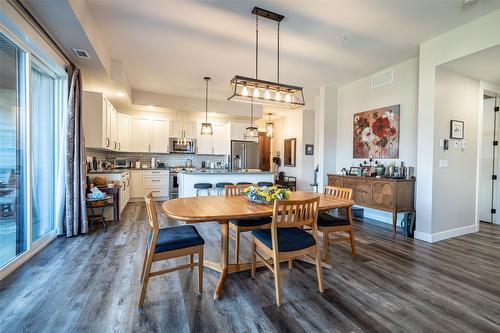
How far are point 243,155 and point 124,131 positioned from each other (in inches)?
128

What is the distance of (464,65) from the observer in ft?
11.0

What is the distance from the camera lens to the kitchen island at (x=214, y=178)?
15.7ft

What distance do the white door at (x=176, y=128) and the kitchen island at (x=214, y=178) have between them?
2218mm

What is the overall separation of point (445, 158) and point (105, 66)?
5423 mm

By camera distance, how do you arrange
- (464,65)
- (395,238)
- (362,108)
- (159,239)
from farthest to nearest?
(362,108) < (395,238) < (464,65) < (159,239)

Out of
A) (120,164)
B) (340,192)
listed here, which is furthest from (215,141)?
(340,192)

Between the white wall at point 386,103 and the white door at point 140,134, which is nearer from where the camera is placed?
the white wall at point 386,103

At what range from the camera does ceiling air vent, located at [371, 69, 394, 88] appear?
436 centimetres

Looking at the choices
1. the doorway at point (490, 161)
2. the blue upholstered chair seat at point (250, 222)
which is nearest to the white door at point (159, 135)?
the blue upholstered chair seat at point (250, 222)

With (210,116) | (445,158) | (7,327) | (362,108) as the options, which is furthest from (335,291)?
(210,116)

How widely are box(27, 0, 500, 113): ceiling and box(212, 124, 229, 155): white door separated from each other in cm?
246

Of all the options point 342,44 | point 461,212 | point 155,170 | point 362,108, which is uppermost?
point 342,44

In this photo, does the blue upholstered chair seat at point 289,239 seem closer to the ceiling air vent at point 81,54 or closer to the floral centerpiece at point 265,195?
the floral centerpiece at point 265,195

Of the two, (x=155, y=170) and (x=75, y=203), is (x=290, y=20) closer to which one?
(x=75, y=203)
